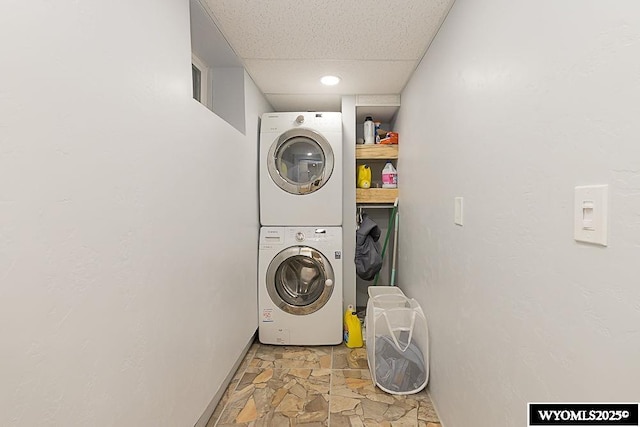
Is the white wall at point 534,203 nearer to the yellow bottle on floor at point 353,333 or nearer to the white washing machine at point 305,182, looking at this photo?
the yellow bottle on floor at point 353,333

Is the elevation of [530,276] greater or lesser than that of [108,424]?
greater

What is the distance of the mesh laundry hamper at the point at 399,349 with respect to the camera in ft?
6.33

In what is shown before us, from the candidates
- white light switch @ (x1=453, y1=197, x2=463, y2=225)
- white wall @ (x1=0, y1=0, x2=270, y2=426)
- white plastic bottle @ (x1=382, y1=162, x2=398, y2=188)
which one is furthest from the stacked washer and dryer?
white light switch @ (x1=453, y1=197, x2=463, y2=225)

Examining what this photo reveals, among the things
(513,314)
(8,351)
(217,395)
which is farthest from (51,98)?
(217,395)

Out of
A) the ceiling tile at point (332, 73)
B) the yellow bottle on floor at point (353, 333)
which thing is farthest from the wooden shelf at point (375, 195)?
the yellow bottle on floor at point (353, 333)

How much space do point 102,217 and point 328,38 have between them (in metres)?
1.51

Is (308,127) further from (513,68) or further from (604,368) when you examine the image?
(604,368)

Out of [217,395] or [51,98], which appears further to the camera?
[217,395]

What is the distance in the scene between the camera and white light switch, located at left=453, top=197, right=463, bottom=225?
1382mm

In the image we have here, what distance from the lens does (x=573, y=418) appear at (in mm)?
731

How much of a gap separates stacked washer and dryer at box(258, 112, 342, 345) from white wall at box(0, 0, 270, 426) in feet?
3.32

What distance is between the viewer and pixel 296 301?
2.58 m

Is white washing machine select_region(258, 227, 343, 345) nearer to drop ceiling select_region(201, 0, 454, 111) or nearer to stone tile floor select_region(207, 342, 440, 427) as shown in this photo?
stone tile floor select_region(207, 342, 440, 427)

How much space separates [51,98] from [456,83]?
1462 millimetres
